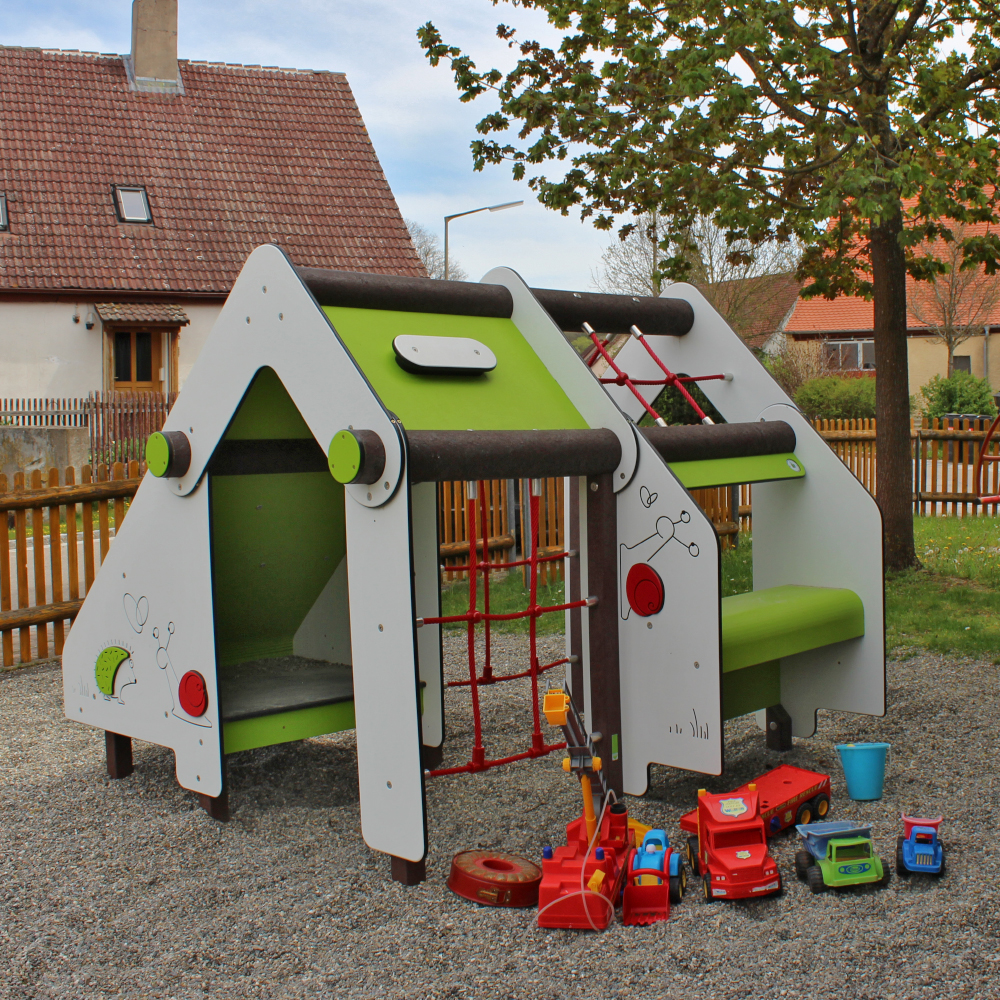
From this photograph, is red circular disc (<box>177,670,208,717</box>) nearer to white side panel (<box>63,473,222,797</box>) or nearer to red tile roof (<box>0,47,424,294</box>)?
white side panel (<box>63,473,222,797</box>)

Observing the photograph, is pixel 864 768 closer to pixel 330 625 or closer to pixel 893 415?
pixel 330 625

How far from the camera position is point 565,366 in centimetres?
415

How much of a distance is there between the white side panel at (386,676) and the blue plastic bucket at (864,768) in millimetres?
1724

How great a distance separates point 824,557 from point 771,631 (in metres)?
0.75

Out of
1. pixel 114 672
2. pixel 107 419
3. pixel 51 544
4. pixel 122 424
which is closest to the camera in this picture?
pixel 114 672

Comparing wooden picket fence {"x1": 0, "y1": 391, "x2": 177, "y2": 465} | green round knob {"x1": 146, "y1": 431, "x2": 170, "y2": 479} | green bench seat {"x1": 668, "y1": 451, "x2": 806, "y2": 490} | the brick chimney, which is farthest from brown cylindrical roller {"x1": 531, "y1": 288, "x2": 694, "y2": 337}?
the brick chimney

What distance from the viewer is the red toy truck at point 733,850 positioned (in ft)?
10.5

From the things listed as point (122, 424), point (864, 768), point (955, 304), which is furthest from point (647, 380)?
point (955, 304)

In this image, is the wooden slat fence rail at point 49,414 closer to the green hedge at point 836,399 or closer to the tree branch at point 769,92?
the tree branch at point 769,92

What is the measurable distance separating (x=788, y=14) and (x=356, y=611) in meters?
5.47

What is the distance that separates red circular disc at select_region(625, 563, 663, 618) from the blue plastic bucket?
3.14 ft

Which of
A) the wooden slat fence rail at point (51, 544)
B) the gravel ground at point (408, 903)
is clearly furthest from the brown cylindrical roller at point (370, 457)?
the wooden slat fence rail at point (51, 544)

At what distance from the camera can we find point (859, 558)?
14.7 feet

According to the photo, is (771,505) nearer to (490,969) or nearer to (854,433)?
(490,969)
